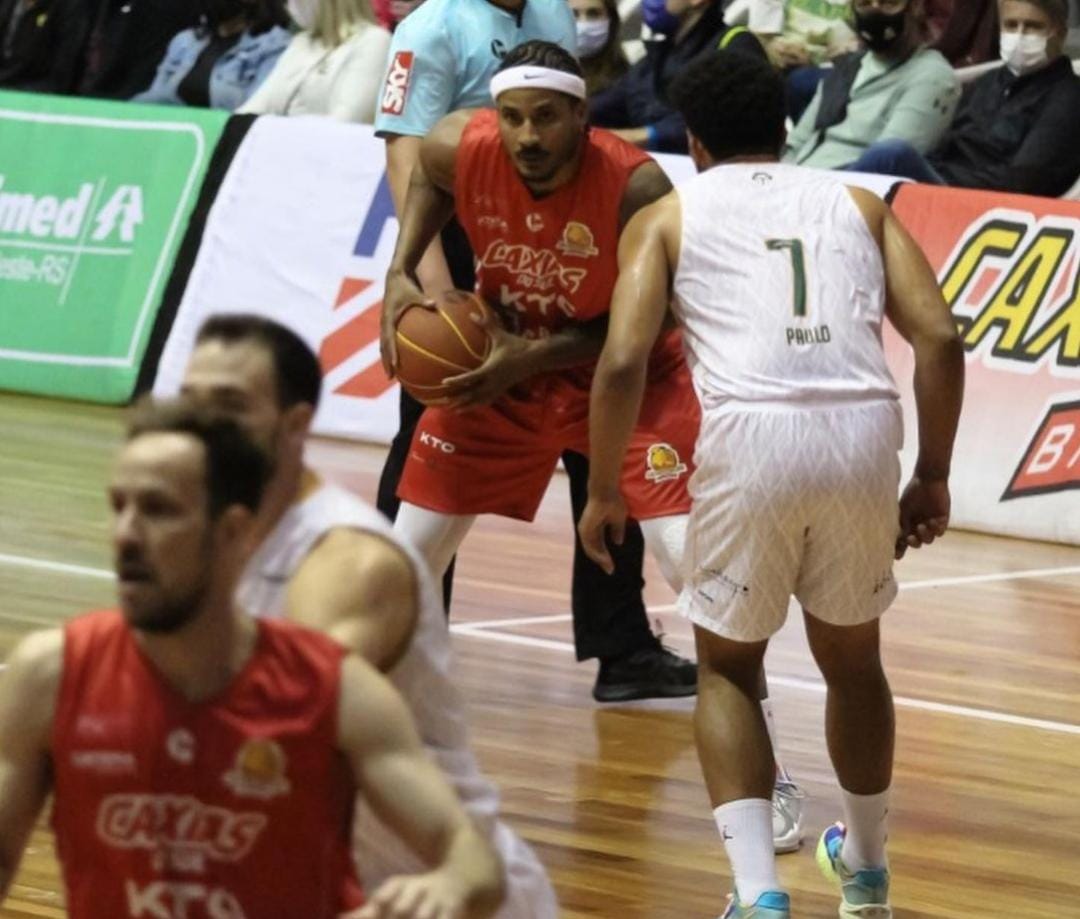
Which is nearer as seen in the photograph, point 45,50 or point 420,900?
point 420,900

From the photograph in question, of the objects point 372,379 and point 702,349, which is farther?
point 372,379

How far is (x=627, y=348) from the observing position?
478cm

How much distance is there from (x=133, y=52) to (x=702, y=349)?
9.72 meters

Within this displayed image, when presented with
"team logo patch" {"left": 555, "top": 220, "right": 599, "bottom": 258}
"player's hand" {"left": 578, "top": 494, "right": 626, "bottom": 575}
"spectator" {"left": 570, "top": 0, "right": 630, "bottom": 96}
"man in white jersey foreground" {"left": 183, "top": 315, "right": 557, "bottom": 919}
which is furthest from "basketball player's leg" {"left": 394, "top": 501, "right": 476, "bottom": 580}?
"spectator" {"left": 570, "top": 0, "right": 630, "bottom": 96}

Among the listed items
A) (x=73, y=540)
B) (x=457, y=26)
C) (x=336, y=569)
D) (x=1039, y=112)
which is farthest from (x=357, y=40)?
(x=336, y=569)

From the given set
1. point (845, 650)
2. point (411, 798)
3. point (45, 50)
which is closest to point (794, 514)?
point (845, 650)

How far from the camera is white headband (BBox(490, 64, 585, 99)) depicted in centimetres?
586

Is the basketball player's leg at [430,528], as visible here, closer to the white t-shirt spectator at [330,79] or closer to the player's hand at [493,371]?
the player's hand at [493,371]

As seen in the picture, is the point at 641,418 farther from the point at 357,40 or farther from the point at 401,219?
the point at 357,40

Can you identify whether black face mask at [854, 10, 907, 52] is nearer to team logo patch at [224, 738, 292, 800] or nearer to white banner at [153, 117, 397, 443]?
white banner at [153, 117, 397, 443]

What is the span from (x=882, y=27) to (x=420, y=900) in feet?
29.5

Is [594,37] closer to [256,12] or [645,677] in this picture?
[256,12]

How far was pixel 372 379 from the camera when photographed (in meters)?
11.2

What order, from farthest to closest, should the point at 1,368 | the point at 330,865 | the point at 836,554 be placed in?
the point at 1,368 < the point at 836,554 < the point at 330,865
